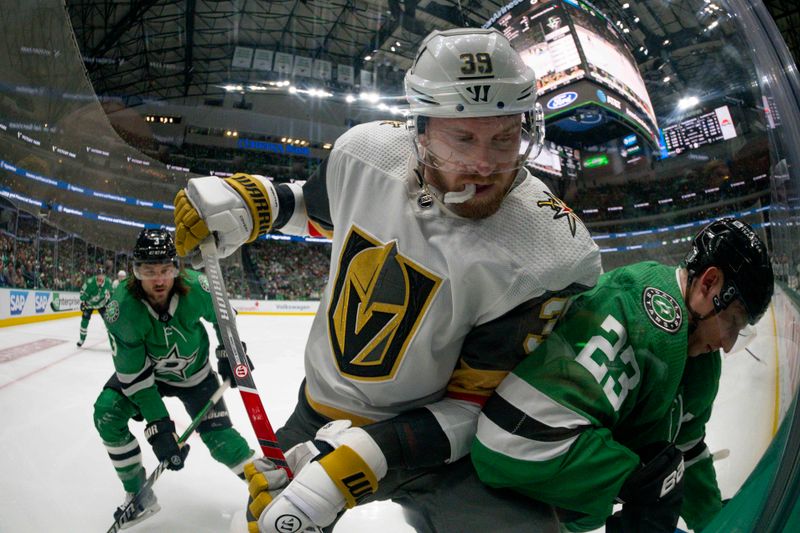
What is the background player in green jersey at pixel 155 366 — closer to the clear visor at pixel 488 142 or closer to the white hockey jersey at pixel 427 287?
the white hockey jersey at pixel 427 287

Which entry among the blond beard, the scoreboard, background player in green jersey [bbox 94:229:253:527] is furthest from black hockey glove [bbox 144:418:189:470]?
the scoreboard

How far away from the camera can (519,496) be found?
851 mm

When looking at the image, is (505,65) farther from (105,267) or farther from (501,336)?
(105,267)

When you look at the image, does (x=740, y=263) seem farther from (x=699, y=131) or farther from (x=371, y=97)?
(x=371, y=97)

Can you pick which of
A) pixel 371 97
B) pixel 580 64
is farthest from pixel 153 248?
pixel 580 64

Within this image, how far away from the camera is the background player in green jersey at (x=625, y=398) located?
0.74 meters

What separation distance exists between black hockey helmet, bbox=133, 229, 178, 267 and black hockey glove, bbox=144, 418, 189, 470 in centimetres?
67

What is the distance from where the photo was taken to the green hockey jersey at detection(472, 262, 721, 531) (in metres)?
0.75

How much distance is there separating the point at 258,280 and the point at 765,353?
1.65 meters

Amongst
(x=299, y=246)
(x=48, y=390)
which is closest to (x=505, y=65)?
(x=299, y=246)

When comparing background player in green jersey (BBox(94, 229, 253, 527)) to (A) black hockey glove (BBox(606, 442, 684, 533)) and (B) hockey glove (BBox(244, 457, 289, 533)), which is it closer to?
(B) hockey glove (BBox(244, 457, 289, 533))

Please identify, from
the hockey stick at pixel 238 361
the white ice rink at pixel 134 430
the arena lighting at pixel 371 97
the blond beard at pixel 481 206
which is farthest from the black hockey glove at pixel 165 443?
the blond beard at pixel 481 206

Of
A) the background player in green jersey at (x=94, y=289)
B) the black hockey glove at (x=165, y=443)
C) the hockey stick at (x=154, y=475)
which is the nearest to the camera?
the hockey stick at (x=154, y=475)

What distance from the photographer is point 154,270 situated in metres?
2.03
